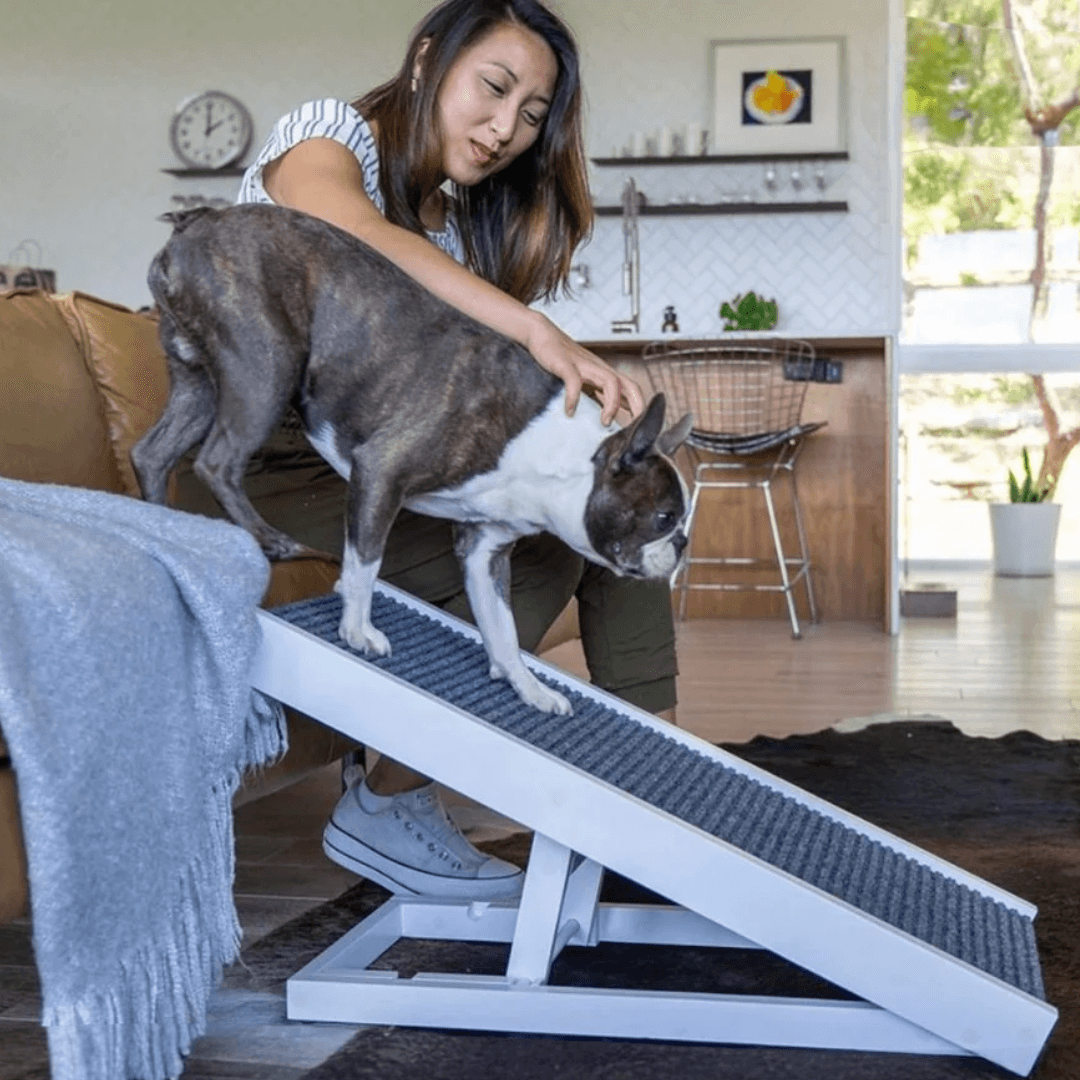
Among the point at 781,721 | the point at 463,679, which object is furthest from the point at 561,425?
the point at 781,721

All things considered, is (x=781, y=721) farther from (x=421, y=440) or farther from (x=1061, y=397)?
(x=1061, y=397)

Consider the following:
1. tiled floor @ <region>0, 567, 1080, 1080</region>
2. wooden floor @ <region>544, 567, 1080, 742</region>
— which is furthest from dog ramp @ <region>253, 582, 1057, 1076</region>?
wooden floor @ <region>544, 567, 1080, 742</region>

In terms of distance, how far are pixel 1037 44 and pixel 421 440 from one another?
21.2 feet

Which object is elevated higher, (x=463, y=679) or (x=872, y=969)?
(x=463, y=679)

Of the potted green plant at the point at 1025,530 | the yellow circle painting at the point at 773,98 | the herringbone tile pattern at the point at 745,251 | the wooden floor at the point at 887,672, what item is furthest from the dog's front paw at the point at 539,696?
the yellow circle painting at the point at 773,98

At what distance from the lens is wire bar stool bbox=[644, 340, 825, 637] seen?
5484 mm

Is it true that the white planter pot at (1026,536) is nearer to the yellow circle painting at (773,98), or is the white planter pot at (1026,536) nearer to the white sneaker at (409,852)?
the yellow circle painting at (773,98)

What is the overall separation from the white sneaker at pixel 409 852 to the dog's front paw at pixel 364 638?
474mm

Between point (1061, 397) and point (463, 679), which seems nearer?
point (463, 679)

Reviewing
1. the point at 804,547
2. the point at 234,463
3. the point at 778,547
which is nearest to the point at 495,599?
the point at 234,463

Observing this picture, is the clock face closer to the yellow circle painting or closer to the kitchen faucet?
the kitchen faucet

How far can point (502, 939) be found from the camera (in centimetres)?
192

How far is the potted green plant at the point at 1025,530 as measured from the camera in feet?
22.6

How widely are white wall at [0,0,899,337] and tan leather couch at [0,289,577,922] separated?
4.88 meters
